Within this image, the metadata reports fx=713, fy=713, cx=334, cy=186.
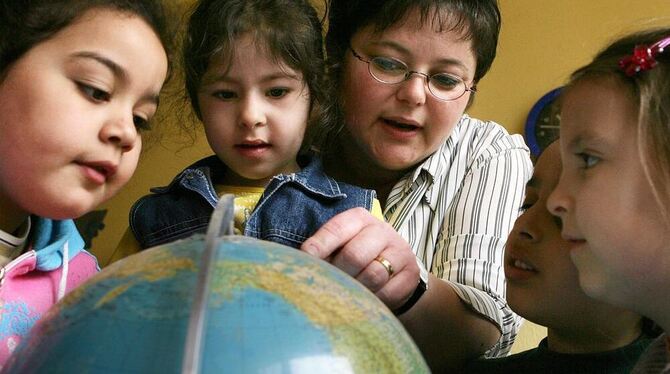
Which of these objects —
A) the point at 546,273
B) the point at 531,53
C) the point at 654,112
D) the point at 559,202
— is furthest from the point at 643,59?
the point at 531,53

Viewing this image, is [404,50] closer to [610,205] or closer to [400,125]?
[400,125]

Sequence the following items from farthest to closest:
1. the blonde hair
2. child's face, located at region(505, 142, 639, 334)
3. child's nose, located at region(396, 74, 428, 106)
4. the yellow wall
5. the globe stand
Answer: the yellow wall, child's nose, located at region(396, 74, 428, 106), child's face, located at region(505, 142, 639, 334), the blonde hair, the globe stand

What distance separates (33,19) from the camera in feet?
2.90

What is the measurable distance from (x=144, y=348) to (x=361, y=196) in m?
0.75

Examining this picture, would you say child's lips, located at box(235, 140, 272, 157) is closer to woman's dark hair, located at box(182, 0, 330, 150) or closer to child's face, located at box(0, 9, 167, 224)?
woman's dark hair, located at box(182, 0, 330, 150)

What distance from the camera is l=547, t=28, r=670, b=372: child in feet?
2.39

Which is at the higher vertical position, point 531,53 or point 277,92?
point 531,53

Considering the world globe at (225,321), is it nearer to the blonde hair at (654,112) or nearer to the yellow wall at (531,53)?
the blonde hair at (654,112)

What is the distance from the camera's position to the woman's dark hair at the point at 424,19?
1233 millimetres

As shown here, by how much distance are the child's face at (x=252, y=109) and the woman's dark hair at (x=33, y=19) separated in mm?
219

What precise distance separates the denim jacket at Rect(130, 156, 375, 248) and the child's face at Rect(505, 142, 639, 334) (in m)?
0.29

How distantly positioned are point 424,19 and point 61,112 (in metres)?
0.64

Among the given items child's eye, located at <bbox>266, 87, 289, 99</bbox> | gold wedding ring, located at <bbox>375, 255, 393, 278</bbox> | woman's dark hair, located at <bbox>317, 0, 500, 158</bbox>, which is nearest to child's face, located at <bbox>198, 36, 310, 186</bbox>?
child's eye, located at <bbox>266, 87, 289, 99</bbox>

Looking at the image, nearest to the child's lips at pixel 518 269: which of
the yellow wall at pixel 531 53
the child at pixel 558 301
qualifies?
the child at pixel 558 301
